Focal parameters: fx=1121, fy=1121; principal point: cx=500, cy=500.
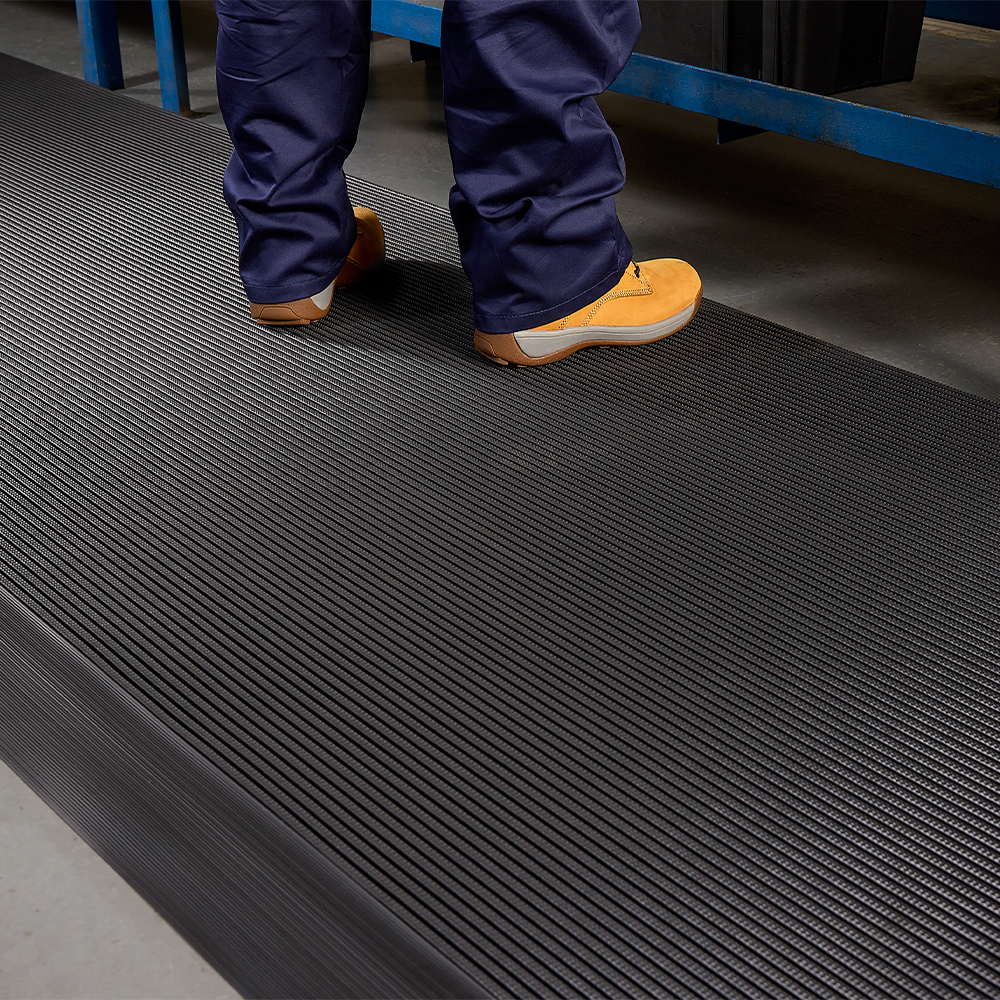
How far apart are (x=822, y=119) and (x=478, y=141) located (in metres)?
0.66

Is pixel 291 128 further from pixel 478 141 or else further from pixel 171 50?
pixel 171 50

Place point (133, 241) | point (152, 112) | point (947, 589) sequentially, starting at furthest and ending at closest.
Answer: point (152, 112) → point (133, 241) → point (947, 589)

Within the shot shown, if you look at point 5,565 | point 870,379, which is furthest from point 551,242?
point 5,565

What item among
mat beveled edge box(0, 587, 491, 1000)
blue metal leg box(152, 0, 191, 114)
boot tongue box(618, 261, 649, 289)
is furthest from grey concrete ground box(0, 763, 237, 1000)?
blue metal leg box(152, 0, 191, 114)

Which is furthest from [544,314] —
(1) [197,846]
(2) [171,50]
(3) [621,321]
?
(2) [171,50]

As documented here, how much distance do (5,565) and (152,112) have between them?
1.80 meters

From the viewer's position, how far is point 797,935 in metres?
0.82

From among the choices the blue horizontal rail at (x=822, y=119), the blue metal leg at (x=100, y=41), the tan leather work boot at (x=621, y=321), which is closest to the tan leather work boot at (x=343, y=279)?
the tan leather work boot at (x=621, y=321)

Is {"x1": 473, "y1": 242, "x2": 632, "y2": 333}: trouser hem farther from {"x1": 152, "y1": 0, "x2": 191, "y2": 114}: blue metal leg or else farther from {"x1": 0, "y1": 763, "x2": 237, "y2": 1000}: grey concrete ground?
{"x1": 152, "y1": 0, "x2": 191, "y2": 114}: blue metal leg

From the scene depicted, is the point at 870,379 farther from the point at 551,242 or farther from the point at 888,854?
the point at 888,854

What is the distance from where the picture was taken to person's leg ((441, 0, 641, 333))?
1.32 metres

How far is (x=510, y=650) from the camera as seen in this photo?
1.08 meters

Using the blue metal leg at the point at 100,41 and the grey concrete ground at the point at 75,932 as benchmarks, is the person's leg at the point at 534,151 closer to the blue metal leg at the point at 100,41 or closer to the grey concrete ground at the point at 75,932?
the grey concrete ground at the point at 75,932

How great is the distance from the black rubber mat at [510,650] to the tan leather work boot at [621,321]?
0.10 ft
